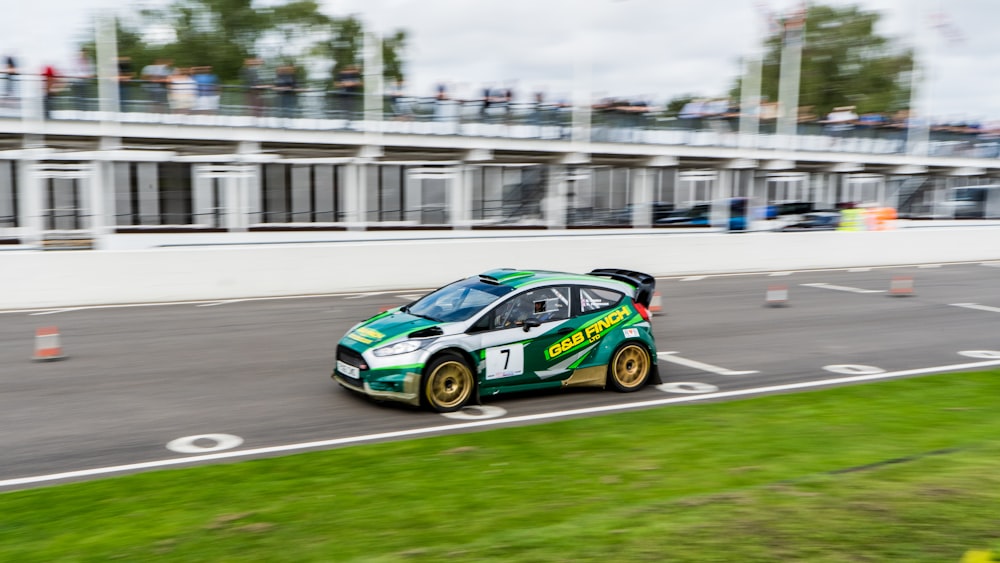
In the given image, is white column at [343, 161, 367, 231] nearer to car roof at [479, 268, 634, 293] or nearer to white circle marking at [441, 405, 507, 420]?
car roof at [479, 268, 634, 293]

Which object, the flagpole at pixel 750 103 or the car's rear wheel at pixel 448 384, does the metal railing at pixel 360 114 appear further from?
the car's rear wheel at pixel 448 384

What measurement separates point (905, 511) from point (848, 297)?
49.3ft

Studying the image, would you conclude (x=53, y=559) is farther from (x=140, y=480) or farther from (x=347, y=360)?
(x=347, y=360)

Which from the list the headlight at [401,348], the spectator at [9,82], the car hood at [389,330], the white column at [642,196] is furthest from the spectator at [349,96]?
the headlight at [401,348]

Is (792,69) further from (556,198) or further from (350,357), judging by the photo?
(350,357)

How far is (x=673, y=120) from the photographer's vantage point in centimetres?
3369

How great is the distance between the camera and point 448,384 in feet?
31.3

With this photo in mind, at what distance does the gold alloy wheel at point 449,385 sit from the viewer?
9430mm

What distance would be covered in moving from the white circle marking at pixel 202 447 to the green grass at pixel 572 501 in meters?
0.82

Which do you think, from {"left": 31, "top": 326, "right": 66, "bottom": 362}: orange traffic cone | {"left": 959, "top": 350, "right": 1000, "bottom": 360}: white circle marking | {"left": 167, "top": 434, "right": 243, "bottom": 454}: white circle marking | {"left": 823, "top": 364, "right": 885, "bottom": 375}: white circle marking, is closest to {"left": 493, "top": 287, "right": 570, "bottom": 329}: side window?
{"left": 167, "top": 434, "right": 243, "bottom": 454}: white circle marking

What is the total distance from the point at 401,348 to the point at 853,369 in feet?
21.5

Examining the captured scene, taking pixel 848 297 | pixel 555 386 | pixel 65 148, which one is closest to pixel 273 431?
pixel 555 386

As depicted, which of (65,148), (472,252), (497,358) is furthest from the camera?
(65,148)

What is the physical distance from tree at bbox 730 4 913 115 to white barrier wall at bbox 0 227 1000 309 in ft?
210
